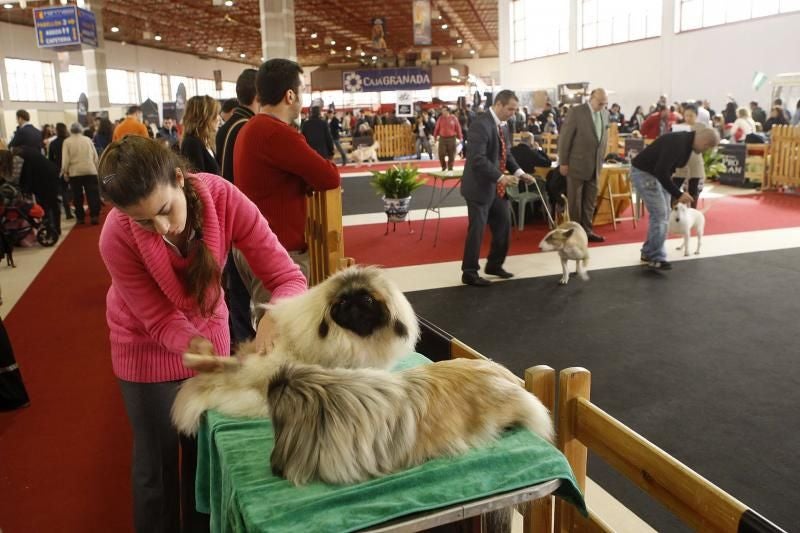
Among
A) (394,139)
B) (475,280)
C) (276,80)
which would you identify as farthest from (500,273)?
(394,139)

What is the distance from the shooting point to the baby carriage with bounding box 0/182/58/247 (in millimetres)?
8953

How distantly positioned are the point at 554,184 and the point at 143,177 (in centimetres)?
808

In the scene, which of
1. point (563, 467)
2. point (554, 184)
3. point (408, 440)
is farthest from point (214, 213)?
point (554, 184)

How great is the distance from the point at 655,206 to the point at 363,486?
6276 mm

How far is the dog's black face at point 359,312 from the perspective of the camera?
146cm

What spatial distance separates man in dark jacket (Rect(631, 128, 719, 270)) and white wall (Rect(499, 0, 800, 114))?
15059mm

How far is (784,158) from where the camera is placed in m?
11.9

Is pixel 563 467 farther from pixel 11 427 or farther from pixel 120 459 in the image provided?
pixel 11 427

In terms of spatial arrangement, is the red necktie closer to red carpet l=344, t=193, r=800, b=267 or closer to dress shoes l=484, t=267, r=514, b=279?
dress shoes l=484, t=267, r=514, b=279

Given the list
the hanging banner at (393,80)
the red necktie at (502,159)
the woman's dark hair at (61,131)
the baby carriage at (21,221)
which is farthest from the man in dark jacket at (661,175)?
the hanging banner at (393,80)

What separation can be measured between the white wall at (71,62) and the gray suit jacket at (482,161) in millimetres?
17494

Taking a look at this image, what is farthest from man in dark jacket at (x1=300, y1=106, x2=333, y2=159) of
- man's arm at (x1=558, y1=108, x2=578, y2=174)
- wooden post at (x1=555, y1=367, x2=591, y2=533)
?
wooden post at (x1=555, y1=367, x2=591, y2=533)

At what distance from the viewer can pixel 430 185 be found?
49.1ft

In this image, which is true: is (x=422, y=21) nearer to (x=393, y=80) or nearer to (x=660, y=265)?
(x=393, y=80)
